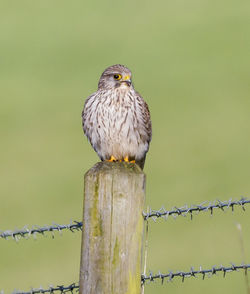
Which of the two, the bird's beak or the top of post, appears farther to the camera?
the bird's beak

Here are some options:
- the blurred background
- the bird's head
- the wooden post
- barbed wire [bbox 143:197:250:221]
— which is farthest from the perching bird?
the blurred background

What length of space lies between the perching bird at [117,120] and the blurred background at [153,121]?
3974mm

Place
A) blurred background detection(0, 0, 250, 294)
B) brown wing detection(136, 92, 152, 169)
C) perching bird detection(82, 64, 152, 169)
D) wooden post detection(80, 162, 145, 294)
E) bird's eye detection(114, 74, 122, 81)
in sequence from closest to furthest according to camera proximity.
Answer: wooden post detection(80, 162, 145, 294), perching bird detection(82, 64, 152, 169), brown wing detection(136, 92, 152, 169), bird's eye detection(114, 74, 122, 81), blurred background detection(0, 0, 250, 294)

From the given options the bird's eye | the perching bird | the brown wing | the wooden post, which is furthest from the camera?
the bird's eye

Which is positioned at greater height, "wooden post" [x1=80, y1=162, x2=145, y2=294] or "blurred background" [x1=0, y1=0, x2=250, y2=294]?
"blurred background" [x1=0, y1=0, x2=250, y2=294]

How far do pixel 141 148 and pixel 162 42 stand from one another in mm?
16790

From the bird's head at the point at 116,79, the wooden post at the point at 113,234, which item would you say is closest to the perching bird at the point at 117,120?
the bird's head at the point at 116,79

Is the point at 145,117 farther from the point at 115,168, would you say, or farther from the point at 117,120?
the point at 115,168

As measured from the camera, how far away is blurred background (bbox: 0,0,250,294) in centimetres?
1269

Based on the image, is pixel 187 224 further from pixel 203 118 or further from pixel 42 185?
pixel 203 118

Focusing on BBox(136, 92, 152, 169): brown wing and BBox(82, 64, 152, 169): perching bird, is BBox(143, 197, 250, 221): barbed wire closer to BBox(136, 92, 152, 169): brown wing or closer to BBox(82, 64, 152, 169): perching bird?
BBox(82, 64, 152, 169): perching bird

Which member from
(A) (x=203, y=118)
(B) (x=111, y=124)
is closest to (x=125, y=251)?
(B) (x=111, y=124)

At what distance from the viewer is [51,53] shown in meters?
22.7

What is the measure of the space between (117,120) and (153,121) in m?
11.8
